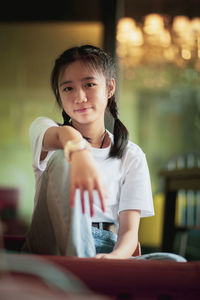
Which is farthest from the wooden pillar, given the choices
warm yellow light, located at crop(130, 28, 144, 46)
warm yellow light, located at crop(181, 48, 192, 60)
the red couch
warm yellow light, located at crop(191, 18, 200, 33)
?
the red couch

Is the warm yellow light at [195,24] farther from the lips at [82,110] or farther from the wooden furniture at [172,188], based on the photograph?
the lips at [82,110]

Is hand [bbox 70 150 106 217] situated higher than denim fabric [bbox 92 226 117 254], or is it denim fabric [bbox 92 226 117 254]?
hand [bbox 70 150 106 217]

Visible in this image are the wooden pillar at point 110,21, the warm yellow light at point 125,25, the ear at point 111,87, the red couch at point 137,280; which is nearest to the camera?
the red couch at point 137,280

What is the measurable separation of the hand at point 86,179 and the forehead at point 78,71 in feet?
1.16

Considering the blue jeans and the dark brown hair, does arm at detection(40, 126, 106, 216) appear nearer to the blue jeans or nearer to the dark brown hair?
the blue jeans

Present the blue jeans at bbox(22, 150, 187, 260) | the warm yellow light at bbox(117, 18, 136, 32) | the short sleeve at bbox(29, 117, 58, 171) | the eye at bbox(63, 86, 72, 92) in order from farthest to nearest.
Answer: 1. the warm yellow light at bbox(117, 18, 136, 32)
2. the eye at bbox(63, 86, 72, 92)
3. the short sleeve at bbox(29, 117, 58, 171)
4. the blue jeans at bbox(22, 150, 187, 260)

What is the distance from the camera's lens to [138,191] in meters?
1.05

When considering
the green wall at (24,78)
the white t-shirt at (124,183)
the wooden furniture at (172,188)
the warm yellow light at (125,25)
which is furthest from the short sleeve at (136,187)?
the green wall at (24,78)

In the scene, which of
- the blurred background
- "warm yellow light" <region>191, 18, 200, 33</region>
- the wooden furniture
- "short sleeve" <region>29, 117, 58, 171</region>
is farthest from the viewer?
the blurred background

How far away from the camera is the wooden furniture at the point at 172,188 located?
280 centimetres

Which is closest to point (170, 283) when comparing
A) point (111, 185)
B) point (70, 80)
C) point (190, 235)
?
point (111, 185)

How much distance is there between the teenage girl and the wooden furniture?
1.72m

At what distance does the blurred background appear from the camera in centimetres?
574

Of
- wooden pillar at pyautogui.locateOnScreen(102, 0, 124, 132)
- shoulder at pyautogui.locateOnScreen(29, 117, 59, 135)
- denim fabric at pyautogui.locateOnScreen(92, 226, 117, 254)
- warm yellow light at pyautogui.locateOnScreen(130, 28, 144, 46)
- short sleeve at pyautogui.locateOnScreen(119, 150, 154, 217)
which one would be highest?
warm yellow light at pyautogui.locateOnScreen(130, 28, 144, 46)
